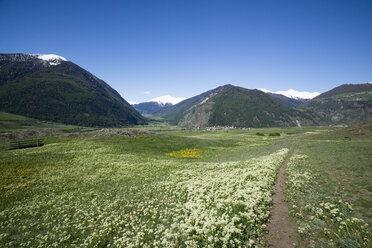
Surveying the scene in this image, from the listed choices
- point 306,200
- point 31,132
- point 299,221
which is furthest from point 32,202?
point 31,132

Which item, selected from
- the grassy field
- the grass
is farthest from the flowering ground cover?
the grass

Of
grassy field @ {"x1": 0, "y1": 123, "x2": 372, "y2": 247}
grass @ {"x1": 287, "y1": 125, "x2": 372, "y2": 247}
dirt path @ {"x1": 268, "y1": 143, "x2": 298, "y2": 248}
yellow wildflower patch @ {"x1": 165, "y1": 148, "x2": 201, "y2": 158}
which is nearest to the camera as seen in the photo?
grass @ {"x1": 287, "y1": 125, "x2": 372, "y2": 247}

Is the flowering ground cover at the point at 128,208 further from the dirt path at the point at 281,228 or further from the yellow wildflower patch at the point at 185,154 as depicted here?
the yellow wildflower patch at the point at 185,154

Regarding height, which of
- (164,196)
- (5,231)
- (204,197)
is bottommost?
(5,231)

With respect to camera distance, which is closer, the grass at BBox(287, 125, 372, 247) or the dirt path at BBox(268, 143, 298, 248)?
the grass at BBox(287, 125, 372, 247)

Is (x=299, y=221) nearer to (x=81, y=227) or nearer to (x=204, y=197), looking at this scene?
(x=204, y=197)

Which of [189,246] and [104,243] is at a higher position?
[189,246]

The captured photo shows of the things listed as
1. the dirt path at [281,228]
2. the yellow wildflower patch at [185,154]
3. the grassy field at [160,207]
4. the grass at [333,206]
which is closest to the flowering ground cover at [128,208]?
the grassy field at [160,207]

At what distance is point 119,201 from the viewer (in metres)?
16.8

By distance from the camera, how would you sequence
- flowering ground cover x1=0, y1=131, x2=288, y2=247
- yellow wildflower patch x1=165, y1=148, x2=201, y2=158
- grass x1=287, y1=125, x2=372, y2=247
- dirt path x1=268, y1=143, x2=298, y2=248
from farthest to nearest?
yellow wildflower patch x1=165, y1=148, x2=201, y2=158 → flowering ground cover x1=0, y1=131, x2=288, y2=247 → dirt path x1=268, y1=143, x2=298, y2=248 → grass x1=287, y1=125, x2=372, y2=247

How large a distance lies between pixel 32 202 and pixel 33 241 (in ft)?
25.6

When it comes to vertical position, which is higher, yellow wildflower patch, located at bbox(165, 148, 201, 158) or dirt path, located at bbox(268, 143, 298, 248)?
dirt path, located at bbox(268, 143, 298, 248)

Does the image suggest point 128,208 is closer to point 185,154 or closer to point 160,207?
point 160,207

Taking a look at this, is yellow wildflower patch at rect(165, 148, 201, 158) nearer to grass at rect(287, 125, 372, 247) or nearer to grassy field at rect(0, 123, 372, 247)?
grassy field at rect(0, 123, 372, 247)
